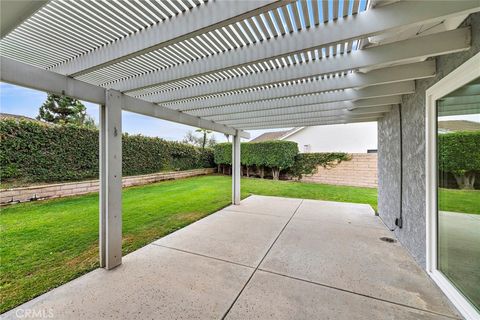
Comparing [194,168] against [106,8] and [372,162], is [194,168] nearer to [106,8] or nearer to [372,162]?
[372,162]

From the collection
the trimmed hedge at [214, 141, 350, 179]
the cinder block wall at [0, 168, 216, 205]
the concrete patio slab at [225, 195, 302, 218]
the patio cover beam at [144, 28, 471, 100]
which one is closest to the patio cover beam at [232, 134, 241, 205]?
the concrete patio slab at [225, 195, 302, 218]

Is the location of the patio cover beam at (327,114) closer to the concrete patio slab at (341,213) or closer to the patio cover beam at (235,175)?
the patio cover beam at (235,175)

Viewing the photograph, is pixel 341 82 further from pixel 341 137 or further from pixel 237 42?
pixel 341 137

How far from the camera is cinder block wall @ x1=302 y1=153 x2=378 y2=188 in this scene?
9844 mm

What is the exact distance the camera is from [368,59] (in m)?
2.10

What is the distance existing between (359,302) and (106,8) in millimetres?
3626

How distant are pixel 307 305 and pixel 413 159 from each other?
2696 millimetres

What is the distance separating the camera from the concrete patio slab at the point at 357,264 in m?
2.21

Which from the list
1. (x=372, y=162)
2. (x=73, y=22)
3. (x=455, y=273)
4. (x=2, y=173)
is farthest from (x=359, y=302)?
(x=372, y=162)

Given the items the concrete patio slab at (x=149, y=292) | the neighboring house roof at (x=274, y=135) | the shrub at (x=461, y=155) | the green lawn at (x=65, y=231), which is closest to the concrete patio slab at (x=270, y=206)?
the green lawn at (x=65, y=231)

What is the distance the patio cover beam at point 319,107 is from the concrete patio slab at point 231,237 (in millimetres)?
2544

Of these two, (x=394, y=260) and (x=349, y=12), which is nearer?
(x=349, y=12)

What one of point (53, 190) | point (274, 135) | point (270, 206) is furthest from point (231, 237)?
point (274, 135)

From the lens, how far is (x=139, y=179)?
9469 mm
